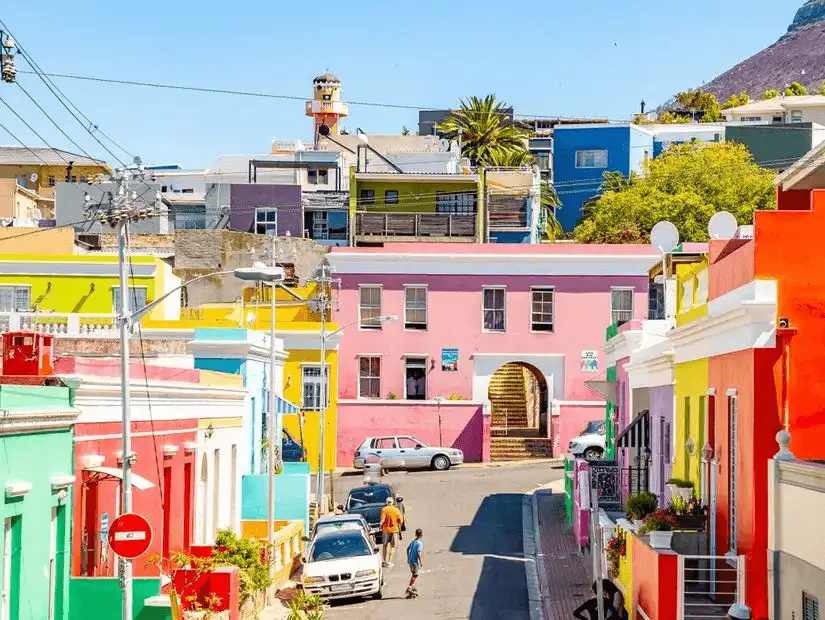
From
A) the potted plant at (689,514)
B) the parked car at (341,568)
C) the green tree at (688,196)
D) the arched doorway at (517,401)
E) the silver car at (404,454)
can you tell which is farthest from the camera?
the green tree at (688,196)

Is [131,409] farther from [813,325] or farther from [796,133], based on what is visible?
[796,133]

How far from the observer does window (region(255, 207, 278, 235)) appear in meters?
73.2

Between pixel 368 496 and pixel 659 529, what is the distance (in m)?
18.5

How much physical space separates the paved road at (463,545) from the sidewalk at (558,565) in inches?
19.6

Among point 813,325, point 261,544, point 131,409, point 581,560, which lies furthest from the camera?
point 581,560

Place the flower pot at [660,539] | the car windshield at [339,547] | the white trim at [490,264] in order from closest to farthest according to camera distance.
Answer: the flower pot at [660,539], the car windshield at [339,547], the white trim at [490,264]

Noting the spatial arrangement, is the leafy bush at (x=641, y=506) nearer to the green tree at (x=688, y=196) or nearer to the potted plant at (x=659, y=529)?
the potted plant at (x=659, y=529)

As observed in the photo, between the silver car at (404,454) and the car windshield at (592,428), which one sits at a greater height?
the car windshield at (592,428)

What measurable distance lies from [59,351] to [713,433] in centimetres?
1871

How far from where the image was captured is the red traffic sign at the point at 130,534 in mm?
19453

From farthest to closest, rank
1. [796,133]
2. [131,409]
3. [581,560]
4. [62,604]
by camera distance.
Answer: [796,133] → [581,560] → [131,409] → [62,604]

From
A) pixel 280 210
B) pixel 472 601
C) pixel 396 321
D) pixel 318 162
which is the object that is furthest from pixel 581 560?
pixel 318 162

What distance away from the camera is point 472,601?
98.6 ft

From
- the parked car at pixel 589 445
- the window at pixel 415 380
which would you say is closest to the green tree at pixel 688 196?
the window at pixel 415 380
